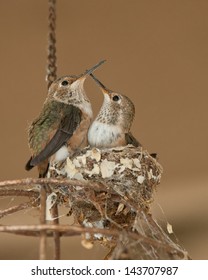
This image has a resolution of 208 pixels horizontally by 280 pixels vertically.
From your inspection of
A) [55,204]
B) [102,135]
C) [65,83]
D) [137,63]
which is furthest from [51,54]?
[137,63]

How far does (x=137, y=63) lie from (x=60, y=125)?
1.27 m

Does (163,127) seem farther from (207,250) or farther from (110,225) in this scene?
(110,225)

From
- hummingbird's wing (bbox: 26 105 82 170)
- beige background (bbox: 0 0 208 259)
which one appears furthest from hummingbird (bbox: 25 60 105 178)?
beige background (bbox: 0 0 208 259)

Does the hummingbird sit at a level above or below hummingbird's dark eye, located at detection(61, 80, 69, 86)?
below

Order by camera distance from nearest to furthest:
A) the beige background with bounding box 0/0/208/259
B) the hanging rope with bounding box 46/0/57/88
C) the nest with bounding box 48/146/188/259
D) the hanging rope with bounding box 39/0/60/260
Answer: the hanging rope with bounding box 39/0/60/260, the nest with bounding box 48/146/188/259, the hanging rope with bounding box 46/0/57/88, the beige background with bounding box 0/0/208/259

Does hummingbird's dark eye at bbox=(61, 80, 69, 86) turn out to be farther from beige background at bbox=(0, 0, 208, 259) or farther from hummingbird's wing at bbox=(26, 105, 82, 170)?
beige background at bbox=(0, 0, 208, 259)

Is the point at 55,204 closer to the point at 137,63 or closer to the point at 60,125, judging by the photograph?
the point at 60,125

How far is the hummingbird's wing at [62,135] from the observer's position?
1.77 m

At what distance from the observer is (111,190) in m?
1.61

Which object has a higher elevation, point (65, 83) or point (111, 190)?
point (65, 83)

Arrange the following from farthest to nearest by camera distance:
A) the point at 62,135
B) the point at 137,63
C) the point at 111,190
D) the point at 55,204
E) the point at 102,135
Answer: the point at 137,63, the point at 102,135, the point at 62,135, the point at 55,204, the point at 111,190

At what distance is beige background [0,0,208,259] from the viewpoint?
3.04m

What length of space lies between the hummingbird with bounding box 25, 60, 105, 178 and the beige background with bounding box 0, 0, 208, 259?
41.3 inches

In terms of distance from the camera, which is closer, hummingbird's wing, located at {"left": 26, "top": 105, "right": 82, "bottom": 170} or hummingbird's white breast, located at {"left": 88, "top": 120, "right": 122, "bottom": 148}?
hummingbird's wing, located at {"left": 26, "top": 105, "right": 82, "bottom": 170}
